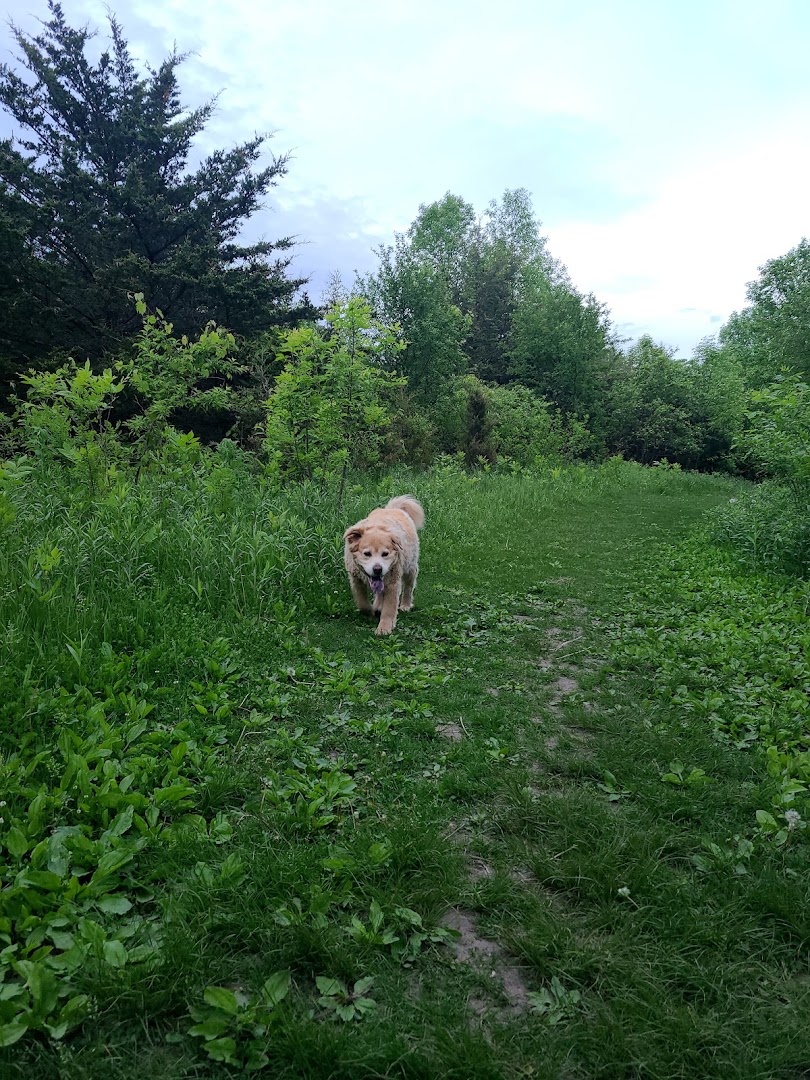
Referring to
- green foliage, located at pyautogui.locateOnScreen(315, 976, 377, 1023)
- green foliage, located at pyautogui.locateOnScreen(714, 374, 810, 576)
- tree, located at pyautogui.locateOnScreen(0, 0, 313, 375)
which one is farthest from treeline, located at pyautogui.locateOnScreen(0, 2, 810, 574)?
green foliage, located at pyautogui.locateOnScreen(315, 976, 377, 1023)

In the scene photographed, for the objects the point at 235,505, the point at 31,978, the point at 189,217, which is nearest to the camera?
the point at 31,978

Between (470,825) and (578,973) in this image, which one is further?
(470,825)

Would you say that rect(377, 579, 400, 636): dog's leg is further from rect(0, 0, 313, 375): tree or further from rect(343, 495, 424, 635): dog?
rect(0, 0, 313, 375): tree

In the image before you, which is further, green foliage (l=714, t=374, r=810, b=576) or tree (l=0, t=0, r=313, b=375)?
tree (l=0, t=0, r=313, b=375)

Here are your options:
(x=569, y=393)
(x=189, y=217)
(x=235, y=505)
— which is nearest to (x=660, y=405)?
(x=569, y=393)

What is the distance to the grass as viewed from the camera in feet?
5.69

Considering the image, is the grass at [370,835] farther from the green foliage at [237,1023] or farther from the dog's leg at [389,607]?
the dog's leg at [389,607]

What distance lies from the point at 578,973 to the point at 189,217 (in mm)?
24478

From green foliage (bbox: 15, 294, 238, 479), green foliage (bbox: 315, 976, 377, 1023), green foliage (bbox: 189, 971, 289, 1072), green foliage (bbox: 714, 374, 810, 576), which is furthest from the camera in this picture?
green foliage (bbox: 714, 374, 810, 576)

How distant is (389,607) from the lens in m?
5.57

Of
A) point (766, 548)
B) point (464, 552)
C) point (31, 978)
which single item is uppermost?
point (766, 548)

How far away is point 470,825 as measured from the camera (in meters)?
2.77

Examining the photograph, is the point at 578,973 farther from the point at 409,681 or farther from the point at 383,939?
the point at 409,681

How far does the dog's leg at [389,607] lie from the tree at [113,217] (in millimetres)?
17101
